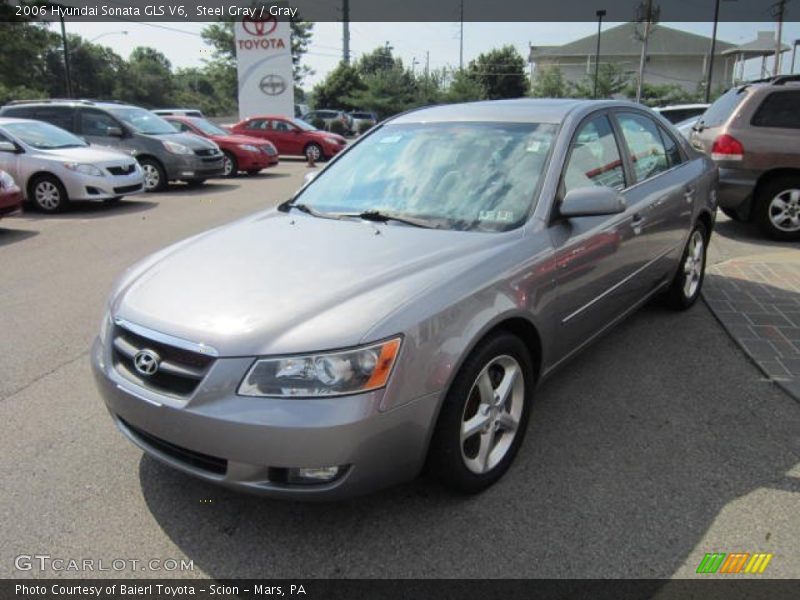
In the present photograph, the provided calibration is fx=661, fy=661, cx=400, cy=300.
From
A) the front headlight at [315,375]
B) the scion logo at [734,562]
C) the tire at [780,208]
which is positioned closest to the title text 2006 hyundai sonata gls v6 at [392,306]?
the front headlight at [315,375]

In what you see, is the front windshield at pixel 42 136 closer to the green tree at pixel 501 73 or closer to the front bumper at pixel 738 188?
the front bumper at pixel 738 188

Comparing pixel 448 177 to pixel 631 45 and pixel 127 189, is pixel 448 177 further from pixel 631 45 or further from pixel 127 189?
pixel 631 45

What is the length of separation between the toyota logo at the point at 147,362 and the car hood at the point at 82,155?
30.8ft

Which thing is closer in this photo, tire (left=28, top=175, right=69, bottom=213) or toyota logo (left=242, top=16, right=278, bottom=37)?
tire (left=28, top=175, right=69, bottom=213)

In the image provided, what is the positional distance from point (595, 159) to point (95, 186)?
30.1ft

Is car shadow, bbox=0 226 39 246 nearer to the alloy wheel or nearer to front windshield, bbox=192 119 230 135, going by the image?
the alloy wheel

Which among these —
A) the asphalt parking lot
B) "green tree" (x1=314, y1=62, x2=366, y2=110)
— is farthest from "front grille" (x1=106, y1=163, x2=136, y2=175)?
"green tree" (x1=314, y1=62, x2=366, y2=110)

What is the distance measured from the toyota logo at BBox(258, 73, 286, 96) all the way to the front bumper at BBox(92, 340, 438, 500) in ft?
97.8

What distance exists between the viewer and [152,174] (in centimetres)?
1362

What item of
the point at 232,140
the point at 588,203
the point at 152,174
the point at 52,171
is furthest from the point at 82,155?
the point at 588,203

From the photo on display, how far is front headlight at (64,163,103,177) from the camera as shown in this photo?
34.7ft

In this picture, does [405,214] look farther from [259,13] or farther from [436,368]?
[259,13]

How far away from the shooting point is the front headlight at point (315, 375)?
2338 millimetres

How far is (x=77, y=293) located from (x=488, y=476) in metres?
4.69
